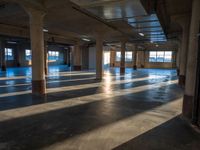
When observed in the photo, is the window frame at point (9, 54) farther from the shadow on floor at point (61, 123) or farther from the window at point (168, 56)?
the window at point (168, 56)

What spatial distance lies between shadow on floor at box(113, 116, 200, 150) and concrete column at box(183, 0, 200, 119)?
0.65m

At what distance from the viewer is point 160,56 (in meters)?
28.3

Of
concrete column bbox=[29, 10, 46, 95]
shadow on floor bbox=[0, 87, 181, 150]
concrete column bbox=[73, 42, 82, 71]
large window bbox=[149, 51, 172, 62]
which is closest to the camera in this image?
shadow on floor bbox=[0, 87, 181, 150]

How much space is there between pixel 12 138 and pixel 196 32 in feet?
15.2

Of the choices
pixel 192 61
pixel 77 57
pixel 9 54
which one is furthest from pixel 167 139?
pixel 9 54

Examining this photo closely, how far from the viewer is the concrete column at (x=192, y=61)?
399cm

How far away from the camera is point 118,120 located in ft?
13.6

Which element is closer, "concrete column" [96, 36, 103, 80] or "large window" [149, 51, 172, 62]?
"concrete column" [96, 36, 103, 80]

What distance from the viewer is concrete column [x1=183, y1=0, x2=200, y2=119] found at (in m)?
3.99

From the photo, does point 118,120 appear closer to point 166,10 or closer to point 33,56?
point 33,56

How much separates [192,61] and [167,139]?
2.10 m

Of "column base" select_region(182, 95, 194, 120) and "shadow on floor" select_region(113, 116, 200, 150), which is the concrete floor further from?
"column base" select_region(182, 95, 194, 120)

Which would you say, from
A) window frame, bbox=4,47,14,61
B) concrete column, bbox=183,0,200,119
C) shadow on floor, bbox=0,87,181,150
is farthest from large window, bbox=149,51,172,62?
concrete column, bbox=183,0,200,119

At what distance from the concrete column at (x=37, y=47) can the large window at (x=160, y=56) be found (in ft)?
81.3
